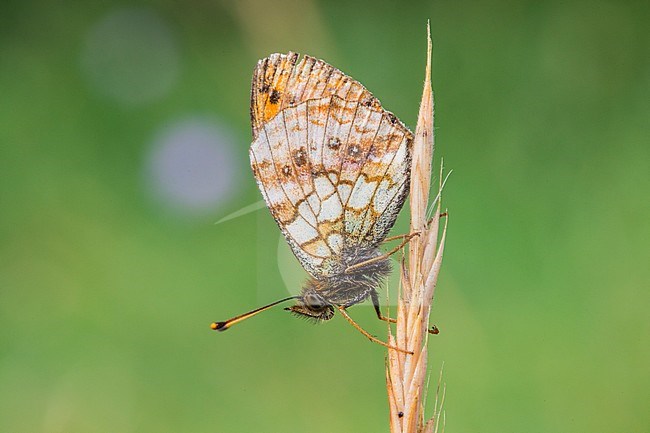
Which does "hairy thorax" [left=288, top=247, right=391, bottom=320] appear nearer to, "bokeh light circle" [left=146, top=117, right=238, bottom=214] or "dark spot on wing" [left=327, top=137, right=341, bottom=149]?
"dark spot on wing" [left=327, top=137, right=341, bottom=149]

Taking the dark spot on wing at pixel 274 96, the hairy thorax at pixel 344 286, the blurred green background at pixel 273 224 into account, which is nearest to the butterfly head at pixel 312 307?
the hairy thorax at pixel 344 286

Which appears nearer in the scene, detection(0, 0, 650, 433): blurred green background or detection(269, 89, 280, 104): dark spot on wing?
detection(269, 89, 280, 104): dark spot on wing

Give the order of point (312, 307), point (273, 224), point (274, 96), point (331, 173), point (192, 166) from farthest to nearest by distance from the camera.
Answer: point (192, 166) < point (273, 224) < point (274, 96) < point (331, 173) < point (312, 307)

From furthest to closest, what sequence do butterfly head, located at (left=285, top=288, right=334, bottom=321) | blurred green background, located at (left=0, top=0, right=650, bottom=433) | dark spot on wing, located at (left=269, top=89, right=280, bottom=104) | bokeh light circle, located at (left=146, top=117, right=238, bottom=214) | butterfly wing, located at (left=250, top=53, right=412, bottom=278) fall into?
bokeh light circle, located at (left=146, top=117, right=238, bottom=214) < blurred green background, located at (left=0, top=0, right=650, bottom=433) < dark spot on wing, located at (left=269, top=89, right=280, bottom=104) < butterfly wing, located at (left=250, top=53, right=412, bottom=278) < butterfly head, located at (left=285, top=288, right=334, bottom=321)

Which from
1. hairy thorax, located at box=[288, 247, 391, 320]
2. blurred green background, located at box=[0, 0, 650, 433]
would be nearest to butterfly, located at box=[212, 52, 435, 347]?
hairy thorax, located at box=[288, 247, 391, 320]

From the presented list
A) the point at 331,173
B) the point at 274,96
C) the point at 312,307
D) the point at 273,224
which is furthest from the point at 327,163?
the point at 273,224

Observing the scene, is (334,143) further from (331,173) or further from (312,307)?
(312,307)

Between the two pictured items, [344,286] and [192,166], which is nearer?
[344,286]
